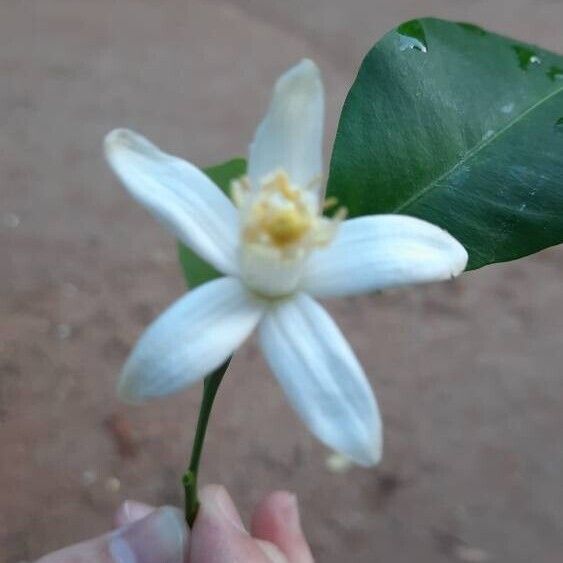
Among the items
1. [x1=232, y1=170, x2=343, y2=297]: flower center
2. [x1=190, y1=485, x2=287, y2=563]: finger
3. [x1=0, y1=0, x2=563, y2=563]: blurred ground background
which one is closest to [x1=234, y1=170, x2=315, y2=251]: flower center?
[x1=232, y1=170, x2=343, y2=297]: flower center

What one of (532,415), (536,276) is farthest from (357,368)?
(536,276)

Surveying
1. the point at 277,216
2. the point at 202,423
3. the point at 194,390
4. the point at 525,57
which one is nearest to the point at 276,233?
the point at 277,216

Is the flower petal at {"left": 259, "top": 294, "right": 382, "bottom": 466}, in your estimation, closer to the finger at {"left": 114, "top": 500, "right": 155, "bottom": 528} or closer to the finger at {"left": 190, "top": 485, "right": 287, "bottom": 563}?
the finger at {"left": 190, "top": 485, "right": 287, "bottom": 563}

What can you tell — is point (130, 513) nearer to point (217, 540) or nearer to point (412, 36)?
point (217, 540)

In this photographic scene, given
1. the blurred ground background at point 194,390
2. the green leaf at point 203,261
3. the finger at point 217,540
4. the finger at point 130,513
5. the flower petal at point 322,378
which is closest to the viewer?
the flower petal at point 322,378

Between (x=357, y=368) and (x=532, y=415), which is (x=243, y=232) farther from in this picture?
(x=532, y=415)

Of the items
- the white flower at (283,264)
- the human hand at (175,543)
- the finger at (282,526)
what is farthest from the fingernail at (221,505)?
the white flower at (283,264)

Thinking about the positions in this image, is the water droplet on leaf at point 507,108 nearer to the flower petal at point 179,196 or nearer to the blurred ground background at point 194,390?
the flower petal at point 179,196

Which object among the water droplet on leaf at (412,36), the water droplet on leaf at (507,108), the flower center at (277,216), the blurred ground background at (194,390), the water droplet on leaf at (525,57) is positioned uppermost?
the water droplet on leaf at (412,36)
